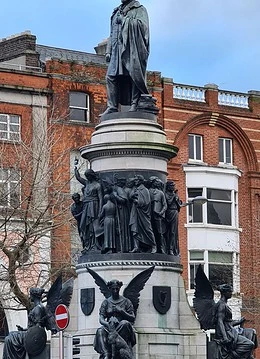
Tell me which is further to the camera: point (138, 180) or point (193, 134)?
point (193, 134)

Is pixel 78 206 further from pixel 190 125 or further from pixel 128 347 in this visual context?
pixel 190 125

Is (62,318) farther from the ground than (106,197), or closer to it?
closer to it

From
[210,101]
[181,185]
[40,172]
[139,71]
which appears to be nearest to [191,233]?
[181,185]

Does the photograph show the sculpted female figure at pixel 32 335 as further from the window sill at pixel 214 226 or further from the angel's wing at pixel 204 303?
the window sill at pixel 214 226

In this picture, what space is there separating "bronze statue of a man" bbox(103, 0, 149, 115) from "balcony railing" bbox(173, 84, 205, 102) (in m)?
32.5

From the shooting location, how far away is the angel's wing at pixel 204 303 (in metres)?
25.4

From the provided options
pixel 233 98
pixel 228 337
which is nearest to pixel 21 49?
pixel 233 98

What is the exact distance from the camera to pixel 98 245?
1016 inches

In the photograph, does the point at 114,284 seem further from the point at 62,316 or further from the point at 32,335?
the point at 32,335

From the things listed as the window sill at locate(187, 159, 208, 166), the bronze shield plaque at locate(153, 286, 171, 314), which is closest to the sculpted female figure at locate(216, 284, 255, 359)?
the bronze shield plaque at locate(153, 286, 171, 314)

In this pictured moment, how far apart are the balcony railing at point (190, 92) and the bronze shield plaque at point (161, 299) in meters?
34.6

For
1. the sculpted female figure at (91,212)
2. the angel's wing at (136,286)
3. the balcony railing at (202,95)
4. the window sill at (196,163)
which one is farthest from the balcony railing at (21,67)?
the angel's wing at (136,286)

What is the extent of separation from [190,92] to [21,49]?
8028 mm

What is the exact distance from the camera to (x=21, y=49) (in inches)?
2283
